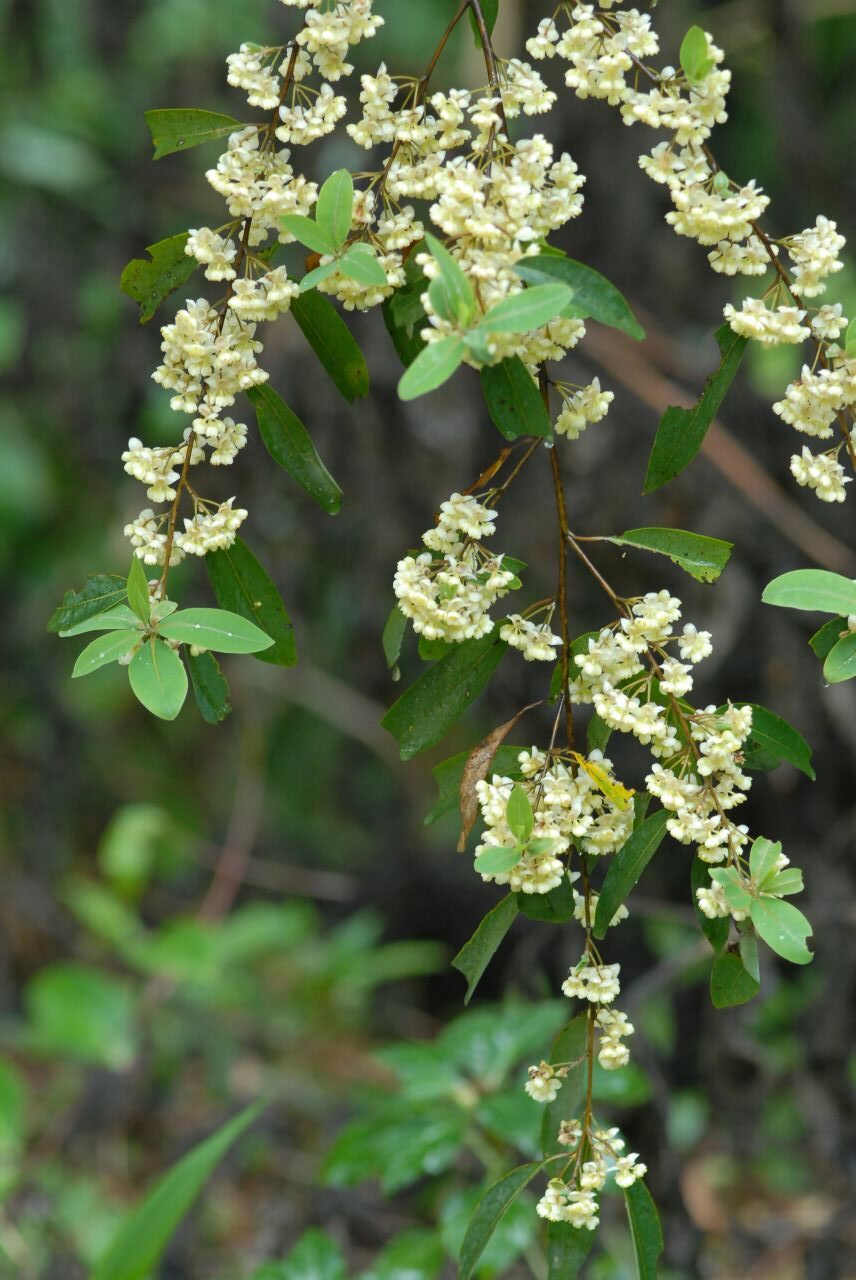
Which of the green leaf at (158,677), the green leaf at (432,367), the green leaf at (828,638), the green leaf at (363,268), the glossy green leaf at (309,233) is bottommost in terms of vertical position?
the green leaf at (828,638)

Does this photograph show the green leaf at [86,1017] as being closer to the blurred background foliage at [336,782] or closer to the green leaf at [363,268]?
the blurred background foliage at [336,782]

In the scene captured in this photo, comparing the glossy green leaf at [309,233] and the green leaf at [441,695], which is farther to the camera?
the green leaf at [441,695]

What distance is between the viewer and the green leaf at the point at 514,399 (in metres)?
0.61

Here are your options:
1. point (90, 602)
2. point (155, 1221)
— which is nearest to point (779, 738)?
point (90, 602)

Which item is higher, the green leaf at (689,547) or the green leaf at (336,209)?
the green leaf at (336,209)

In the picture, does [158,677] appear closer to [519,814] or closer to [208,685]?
[208,685]

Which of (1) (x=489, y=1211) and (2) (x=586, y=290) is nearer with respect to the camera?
(2) (x=586, y=290)

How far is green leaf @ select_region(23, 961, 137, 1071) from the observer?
197cm

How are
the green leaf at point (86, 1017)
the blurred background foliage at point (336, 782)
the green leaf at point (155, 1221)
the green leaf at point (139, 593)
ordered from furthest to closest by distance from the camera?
the green leaf at point (86, 1017) < the blurred background foliage at point (336, 782) < the green leaf at point (155, 1221) < the green leaf at point (139, 593)

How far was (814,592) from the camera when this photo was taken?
2.08 ft

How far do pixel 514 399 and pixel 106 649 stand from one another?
0.24 metres

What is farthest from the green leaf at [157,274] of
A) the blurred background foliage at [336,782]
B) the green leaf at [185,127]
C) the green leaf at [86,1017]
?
the green leaf at [86,1017]

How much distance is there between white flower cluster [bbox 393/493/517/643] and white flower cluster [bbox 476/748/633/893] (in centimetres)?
8

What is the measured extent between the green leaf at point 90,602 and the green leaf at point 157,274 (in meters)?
0.15
